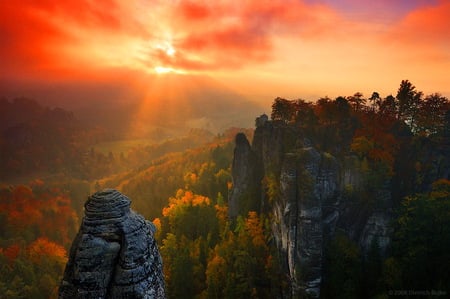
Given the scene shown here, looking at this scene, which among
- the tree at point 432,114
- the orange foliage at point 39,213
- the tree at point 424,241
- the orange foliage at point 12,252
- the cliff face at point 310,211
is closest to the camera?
the tree at point 424,241

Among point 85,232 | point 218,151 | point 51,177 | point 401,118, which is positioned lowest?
point 51,177

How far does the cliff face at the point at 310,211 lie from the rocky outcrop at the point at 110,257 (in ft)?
83.0

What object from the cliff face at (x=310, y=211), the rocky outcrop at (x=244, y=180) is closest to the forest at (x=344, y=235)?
the cliff face at (x=310, y=211)

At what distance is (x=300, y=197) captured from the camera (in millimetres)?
36219

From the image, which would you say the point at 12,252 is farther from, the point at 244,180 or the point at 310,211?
the point at 310,211

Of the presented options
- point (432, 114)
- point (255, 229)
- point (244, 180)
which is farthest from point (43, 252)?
point (432, 114)

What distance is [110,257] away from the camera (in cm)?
1300

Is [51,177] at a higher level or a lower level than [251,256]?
lower

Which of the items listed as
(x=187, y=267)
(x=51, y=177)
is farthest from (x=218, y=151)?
(x=51, y=177)

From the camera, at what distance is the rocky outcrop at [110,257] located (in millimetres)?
12711

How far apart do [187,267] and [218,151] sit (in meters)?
52.6

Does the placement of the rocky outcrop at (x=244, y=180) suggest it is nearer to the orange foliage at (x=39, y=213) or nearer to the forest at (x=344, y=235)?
the forest at (x=344, y=235)

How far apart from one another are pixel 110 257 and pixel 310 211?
2713cm

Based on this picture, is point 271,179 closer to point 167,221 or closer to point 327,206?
point 327,206
